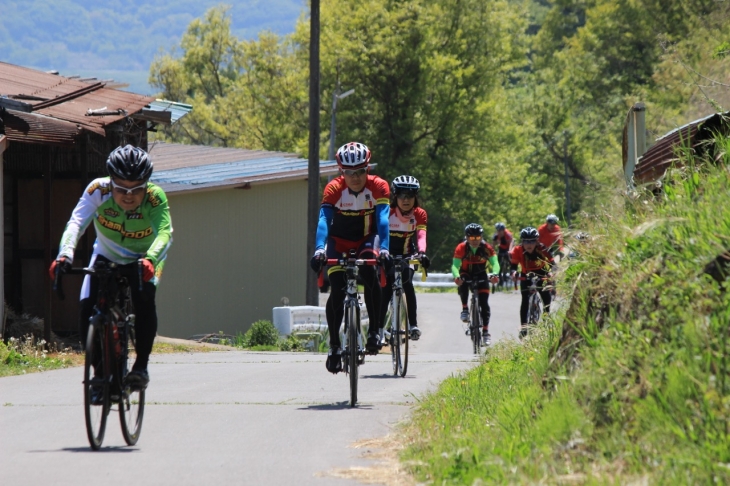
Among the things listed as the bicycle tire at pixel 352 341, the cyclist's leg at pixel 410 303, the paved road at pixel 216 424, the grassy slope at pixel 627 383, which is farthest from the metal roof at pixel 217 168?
the grassy slope at pixel 627 383

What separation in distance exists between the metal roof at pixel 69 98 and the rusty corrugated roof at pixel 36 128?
0.10 meters

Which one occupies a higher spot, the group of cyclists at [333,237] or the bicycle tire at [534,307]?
the group of cyclists at [333,237]

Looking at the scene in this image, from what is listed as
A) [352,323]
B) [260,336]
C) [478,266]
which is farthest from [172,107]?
[352,323]

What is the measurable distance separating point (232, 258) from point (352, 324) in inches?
621

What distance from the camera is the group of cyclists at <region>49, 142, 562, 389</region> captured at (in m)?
7.45

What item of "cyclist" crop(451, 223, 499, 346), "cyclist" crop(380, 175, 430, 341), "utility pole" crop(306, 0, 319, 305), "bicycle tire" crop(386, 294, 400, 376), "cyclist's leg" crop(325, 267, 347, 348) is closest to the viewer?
"cyclist's leg" crop(325, 267, 347, 348)

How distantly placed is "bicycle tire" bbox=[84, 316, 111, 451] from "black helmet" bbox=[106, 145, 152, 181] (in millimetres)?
987

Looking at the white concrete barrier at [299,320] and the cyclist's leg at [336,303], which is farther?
the white concrete barrier at [299,320]

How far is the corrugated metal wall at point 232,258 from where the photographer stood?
2302cm

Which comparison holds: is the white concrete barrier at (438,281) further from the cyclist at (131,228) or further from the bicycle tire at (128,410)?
the cyclist at (131,228)

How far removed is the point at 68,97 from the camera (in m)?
17.1

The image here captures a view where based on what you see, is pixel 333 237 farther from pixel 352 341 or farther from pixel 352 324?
pixel 352 341

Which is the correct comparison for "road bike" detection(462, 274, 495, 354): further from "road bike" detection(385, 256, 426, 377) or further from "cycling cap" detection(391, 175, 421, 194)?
"road bike" detection(385, 256, 426, 377)

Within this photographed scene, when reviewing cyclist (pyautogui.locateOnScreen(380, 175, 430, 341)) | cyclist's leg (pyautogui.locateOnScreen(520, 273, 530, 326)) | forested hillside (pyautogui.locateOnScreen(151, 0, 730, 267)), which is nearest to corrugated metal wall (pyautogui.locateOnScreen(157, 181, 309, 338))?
cyclist's leg (pyautogui.locateOnScreen(520, 273, 530, 326))
